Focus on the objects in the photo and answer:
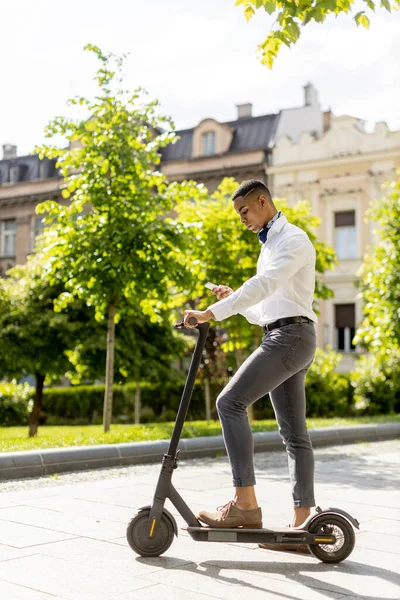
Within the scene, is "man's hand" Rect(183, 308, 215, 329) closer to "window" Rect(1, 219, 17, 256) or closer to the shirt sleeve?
the shirt sleeve

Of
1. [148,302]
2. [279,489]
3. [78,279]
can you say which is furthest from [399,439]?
[279,489]

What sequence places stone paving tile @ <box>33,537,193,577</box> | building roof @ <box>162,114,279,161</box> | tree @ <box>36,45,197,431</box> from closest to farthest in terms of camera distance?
stone paving tile @ <box>33,537,193,577</box> → tree @ <box>36,45,197,431</box> → building roof @ <box>162,114,279,161</box>

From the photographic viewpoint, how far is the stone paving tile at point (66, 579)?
3.63m

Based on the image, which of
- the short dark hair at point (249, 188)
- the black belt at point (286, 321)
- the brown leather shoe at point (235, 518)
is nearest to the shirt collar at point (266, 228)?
the short dark hair at point (249, 188)

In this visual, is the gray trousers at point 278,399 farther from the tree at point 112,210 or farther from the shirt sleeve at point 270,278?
the tree at point 112,210

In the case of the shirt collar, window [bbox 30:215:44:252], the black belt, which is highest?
window [bbox 30:215:44:252]

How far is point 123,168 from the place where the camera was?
12305mm

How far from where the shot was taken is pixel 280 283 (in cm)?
429

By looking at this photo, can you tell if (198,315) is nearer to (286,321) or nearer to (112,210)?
(286,321)

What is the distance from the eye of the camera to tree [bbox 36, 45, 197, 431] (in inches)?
473

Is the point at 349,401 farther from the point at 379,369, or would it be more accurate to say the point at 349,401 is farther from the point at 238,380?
the point at 238,380

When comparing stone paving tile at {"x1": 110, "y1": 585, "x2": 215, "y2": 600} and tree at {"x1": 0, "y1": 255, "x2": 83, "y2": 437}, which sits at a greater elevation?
tree at {"x1": 0, "y1": 255, "x2": 83, "y2": 437}

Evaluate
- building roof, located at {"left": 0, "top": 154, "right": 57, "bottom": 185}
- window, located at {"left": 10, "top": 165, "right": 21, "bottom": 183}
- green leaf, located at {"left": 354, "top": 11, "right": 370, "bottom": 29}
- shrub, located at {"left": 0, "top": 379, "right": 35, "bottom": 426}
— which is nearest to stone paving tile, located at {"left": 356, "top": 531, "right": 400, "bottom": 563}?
green leaf, located at {"left": 354, "top": 11, "right": 370, "bottom": 29}

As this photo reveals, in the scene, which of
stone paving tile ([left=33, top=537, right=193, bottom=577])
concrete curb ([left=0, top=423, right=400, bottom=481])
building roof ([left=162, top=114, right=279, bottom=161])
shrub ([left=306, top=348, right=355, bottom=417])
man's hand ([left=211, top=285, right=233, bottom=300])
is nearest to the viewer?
stone paving tile ([left=33, top=537, right=193, bottom=577])
